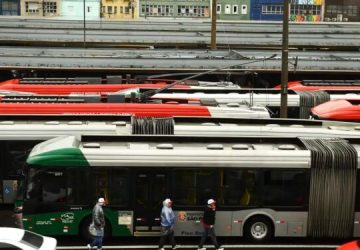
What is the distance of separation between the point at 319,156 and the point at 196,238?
13.2 ft

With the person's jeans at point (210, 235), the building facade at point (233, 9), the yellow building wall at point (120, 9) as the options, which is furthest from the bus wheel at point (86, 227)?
the building facade at point (233, 9)

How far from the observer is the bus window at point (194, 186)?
15773 mm

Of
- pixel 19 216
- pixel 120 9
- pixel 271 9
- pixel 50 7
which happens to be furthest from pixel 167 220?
pixel 271 9

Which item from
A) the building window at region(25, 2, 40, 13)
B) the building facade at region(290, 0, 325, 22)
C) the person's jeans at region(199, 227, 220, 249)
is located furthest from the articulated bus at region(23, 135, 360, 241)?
the building facade at region(290, 0, 325, 22)

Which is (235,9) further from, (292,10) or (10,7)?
(10,7)

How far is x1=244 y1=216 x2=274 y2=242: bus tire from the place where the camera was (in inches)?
634

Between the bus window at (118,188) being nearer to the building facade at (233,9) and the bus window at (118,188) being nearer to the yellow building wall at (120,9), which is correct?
the yellow building wall at (120,9)

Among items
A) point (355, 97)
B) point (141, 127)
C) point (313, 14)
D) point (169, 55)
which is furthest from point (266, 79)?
point (313, 14)

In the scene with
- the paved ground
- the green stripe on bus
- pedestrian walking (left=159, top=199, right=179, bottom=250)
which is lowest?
the paved ground

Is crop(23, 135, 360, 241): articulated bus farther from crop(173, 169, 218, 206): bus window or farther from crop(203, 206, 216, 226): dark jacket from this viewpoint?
crop(203, 206, 216, 226): dark jacket

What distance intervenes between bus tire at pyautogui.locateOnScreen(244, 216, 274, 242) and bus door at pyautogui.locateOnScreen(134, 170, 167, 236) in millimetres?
2422

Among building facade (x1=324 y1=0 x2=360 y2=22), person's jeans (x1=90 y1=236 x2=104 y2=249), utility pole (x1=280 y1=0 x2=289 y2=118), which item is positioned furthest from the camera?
building facade (x1=324 y1=0 x2=360 y2=22)

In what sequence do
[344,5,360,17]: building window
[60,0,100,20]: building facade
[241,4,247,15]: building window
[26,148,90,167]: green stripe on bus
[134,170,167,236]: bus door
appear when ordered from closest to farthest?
[26,148,90,167]: green stripe on bus
[134,170,167,236]: bus door
[60,0,100,20]: building facade
[241,4,247,15]: building window
[344,5,360,17]: building window

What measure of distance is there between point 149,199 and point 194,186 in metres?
1.24
